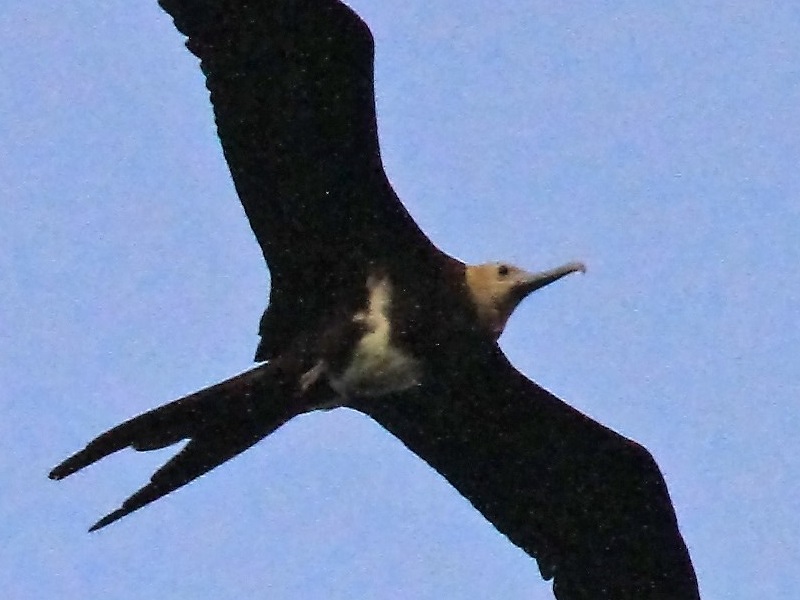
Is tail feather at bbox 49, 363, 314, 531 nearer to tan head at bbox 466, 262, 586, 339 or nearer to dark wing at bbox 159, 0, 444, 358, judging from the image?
dark wing at bbox 159, 0, 444, 358

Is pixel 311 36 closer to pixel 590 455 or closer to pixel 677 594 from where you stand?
pixel 590 455

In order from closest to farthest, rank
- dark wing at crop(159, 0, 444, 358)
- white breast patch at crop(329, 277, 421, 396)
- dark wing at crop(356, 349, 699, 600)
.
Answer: dark wing at crop(159, 0, 444, 358) → white breast patch at crop(329, 277, 421, 396) → dark wing at crop(356, 349, 699, 600)

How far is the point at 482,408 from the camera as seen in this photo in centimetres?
734

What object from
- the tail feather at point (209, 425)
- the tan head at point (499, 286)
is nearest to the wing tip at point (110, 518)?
the tail feather at point (209, 425)

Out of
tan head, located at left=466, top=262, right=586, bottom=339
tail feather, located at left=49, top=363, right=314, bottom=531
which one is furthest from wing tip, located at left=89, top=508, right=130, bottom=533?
tan head, located at left=466, top=262, right=586, bottom=339

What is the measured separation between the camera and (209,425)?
6.80 meters

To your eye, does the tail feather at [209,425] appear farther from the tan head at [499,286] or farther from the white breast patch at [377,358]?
the tan head at [499,286]

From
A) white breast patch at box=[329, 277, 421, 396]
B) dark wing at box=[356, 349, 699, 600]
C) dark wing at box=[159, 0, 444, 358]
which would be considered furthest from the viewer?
dark wing at box=[356, 349, 699, 600]

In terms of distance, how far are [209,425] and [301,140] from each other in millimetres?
1010

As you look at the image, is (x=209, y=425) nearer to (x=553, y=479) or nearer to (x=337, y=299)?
(x=337, y=299)

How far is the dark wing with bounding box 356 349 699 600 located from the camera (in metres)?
7.32

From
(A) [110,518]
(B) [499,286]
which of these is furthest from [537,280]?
(A) [110,518]

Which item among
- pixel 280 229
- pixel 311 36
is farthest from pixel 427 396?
pixel 311 36

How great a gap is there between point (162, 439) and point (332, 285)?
2.68 ft
